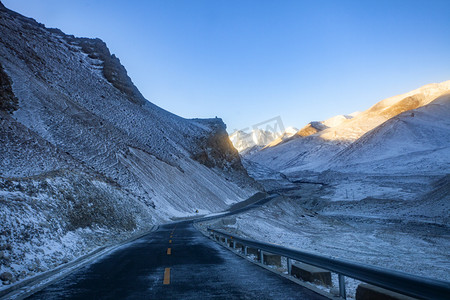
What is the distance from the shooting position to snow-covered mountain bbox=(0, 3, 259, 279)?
12.3 metres

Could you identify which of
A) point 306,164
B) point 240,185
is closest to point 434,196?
point 240,185

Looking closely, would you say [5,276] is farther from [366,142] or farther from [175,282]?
[366,142]

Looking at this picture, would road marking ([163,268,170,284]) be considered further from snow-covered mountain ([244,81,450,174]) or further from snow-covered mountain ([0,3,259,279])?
snow-covered mountain ([244,81,450,174])

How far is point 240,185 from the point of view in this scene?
3440 inches

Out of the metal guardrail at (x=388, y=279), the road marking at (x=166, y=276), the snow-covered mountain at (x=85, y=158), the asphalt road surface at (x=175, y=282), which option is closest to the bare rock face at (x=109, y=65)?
the snow-covered mountain at (x=85, y=158)

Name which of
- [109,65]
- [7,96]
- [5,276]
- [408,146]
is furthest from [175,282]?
[408,146]

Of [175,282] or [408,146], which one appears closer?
[175,282]

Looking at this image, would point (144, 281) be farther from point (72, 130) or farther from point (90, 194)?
point (72, 130)

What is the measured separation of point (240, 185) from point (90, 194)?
68.4 meters

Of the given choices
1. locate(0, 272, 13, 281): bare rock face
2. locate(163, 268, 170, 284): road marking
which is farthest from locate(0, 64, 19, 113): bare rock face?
locate(163, 268, 170, 284): road marking

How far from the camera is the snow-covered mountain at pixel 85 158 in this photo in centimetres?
1234

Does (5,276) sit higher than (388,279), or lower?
lower

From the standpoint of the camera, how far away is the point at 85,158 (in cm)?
3909

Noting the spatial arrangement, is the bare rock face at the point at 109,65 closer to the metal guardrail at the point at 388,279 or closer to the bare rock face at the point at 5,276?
the bare rock face at the point at 5,276
